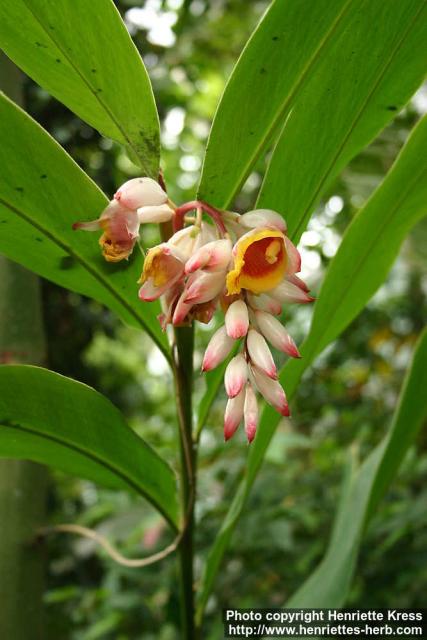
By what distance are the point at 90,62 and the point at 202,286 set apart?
26 centimetres

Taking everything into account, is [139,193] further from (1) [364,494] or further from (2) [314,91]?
(1) [364,494]

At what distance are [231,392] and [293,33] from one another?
14.2 inches

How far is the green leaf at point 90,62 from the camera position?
24.3 inches

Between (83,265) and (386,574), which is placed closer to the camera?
(83,265)

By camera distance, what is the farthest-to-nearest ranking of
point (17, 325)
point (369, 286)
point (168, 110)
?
point (168, 110) < point (17, 325) < point (369, 286)

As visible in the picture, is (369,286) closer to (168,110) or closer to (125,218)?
(125,218)

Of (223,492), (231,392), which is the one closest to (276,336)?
(231,392)

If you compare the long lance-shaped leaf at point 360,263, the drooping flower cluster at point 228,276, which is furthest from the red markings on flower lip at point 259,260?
the long lance-shaped leaf at point 360,263

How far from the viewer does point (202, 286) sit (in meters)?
0.58

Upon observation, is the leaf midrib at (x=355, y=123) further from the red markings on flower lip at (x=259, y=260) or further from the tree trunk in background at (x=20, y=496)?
the tree trunk in background at (x=20, y=496)

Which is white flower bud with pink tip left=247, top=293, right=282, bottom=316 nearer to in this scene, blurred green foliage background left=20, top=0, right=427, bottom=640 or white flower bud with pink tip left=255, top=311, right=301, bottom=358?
white flower bud with pink tip left=255, top=311, right=301, bottom=358

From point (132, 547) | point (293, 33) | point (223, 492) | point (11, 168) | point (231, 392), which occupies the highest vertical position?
point (293, 33)

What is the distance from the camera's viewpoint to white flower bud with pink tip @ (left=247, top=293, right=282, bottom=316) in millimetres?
625

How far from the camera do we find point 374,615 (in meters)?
1.41
